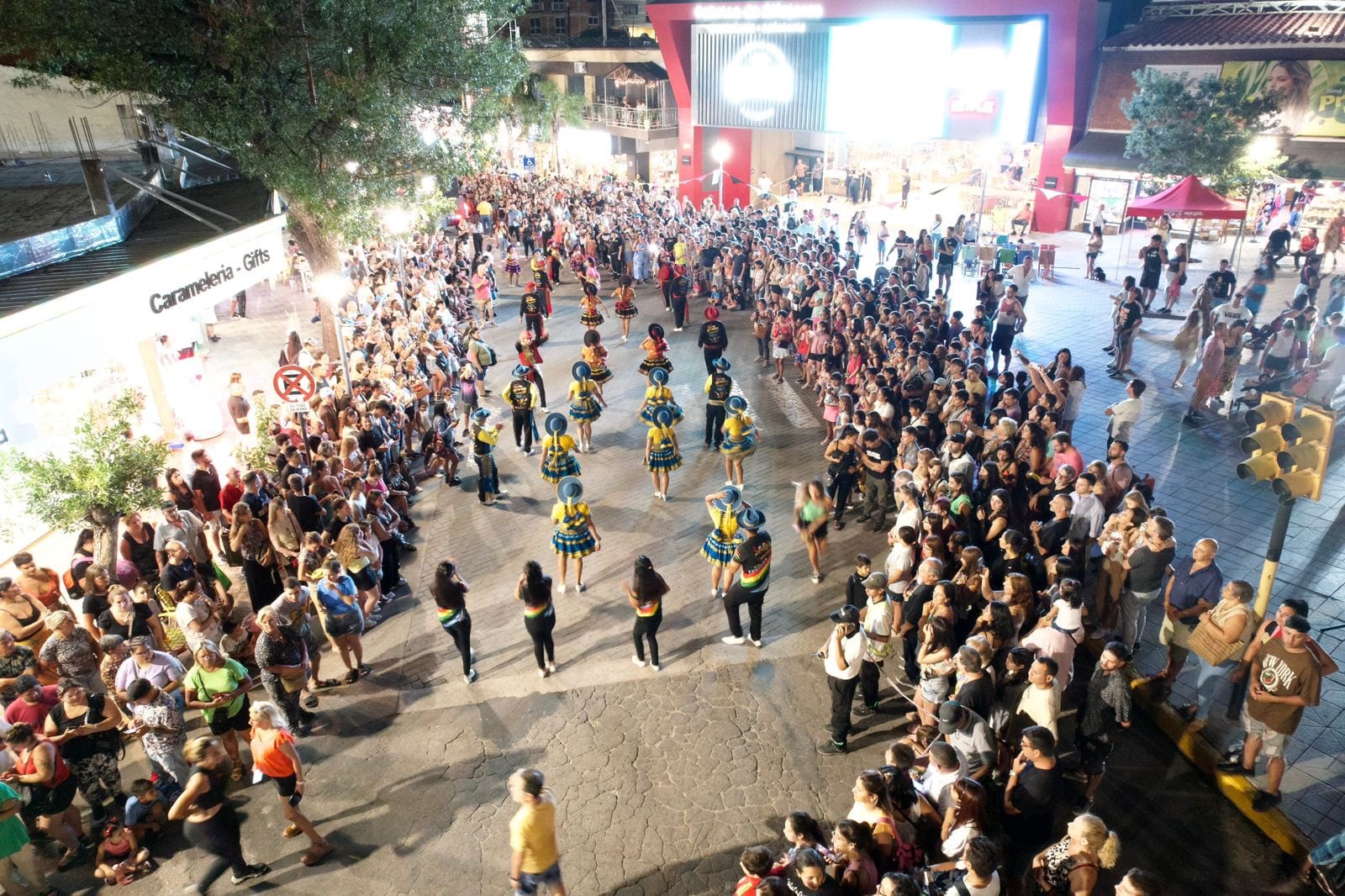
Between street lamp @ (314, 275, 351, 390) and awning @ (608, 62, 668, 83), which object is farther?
awning @ (608, 62, 668, 83)

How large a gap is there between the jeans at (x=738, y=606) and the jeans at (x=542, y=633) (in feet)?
5.36

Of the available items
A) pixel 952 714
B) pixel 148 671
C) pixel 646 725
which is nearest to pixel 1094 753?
pixel 952 714

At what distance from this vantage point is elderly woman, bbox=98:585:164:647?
6.59 m

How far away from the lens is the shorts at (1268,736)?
5504 millimetres

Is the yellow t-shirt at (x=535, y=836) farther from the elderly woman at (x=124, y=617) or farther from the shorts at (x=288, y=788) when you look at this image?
the elderly woman at (x=124, y=617)

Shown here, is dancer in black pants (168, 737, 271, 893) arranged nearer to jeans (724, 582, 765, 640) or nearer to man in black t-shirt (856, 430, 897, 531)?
jeans (724, 582, 765, 640)

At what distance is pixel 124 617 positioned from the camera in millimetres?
6609

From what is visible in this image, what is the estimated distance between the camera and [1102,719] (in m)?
5.42

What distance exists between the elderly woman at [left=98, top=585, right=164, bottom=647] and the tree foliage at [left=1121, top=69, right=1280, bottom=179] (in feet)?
70.7

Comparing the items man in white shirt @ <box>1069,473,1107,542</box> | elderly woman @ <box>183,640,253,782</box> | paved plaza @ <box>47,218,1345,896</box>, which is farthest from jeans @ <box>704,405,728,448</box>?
elderly woman @ <box>183,640,253,782</box>

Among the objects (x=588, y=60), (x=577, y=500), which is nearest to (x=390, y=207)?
(x=577, y=500)

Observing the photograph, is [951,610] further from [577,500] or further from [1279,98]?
[1279,98]

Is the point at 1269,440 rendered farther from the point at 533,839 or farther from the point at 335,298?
the point at 335,298

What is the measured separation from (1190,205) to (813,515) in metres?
12.0
